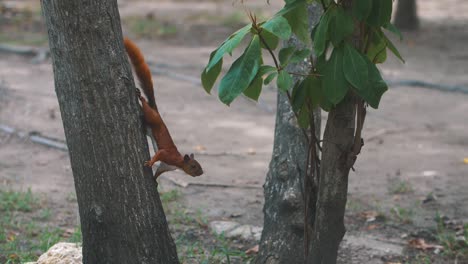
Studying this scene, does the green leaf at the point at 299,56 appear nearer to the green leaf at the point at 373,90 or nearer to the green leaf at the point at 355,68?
the green leaf at the point at 355,68

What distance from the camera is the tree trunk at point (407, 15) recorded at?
41.1ft

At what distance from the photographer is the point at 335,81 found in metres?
2.60

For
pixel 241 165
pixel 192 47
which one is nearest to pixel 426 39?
pixel 192 47

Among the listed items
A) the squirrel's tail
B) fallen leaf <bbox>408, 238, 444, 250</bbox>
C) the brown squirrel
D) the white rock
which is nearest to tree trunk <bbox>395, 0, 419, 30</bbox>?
fallen leaf <bbox>408, 238, 444, 250</bbox>

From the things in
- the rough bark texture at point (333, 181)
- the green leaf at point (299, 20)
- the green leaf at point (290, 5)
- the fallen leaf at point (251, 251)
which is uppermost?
the green leaf at point (290, 5)

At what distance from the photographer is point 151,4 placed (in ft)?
57.0

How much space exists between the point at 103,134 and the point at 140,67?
2.53 feet

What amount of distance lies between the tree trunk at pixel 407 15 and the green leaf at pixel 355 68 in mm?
10380

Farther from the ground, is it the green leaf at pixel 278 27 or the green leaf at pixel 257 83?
the green leaf at pixel 278 27

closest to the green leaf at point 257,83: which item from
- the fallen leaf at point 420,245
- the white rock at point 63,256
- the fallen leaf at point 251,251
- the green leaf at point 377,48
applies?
the green leaf at point 377,48

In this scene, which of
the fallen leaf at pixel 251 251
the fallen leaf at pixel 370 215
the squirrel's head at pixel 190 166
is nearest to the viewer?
the squirrel's head at pixel 190 166

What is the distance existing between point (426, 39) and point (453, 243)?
799 cm

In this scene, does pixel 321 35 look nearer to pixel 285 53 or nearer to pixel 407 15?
pixel 285 53

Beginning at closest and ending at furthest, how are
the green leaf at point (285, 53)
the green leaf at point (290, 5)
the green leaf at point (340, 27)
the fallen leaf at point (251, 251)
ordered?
the green leaf at point (340, 27), the green leaf at point (290, 5), the green leaf at point (285, 53), the fallen leaf at point (251, 251)
